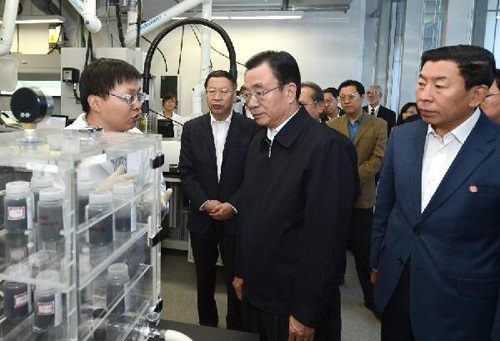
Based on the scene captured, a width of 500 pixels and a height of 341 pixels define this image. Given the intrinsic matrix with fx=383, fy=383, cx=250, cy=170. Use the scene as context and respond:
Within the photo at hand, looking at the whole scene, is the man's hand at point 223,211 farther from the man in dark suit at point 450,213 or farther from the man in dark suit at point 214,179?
the man in dark suit at point 450,213

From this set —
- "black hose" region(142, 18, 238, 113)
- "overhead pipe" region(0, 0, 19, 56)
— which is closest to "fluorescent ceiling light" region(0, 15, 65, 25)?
"overhead pipe" region(0, 0, 19, 56)

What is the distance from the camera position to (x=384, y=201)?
152 centimetres

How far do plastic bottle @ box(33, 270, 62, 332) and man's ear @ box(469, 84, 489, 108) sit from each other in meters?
1.26

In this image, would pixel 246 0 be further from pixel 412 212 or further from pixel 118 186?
pixel 118 186

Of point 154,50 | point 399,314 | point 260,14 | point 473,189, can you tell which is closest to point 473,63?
point 473,189

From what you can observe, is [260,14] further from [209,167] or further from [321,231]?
[321,231]

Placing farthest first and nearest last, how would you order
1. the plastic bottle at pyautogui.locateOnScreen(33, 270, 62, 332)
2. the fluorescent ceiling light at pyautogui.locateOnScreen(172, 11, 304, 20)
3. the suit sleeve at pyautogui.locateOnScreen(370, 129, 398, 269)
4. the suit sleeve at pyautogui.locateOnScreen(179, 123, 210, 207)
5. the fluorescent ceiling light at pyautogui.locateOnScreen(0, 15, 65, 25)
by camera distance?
the fluorescent ceiling light at pyautogui.locateOnScreen(0, 15, 65, 25) → the fluorescent ceiling light at pyautogui.locateOnScreen(172, 11, 304, 20) → the suit sleeve at pyautogui.locateOnScreen(179, 123, 210, 207) → the suit sleeve at pyautogui.locateOnScreen(370, 129, 398, 269) → the plastic bottle at pyautogui.locateOnScreen(33, 270, 62, 332)

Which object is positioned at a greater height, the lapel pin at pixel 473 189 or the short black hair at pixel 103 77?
the short black hair at pixel 103 77

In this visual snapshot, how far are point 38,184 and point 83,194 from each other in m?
0.11


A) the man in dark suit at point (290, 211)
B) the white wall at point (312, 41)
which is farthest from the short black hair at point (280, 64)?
the white wall at point (312, 41)

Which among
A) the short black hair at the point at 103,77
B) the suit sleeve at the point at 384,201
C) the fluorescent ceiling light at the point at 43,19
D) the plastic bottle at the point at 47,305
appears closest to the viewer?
the plastic bottle at the point at 47,305

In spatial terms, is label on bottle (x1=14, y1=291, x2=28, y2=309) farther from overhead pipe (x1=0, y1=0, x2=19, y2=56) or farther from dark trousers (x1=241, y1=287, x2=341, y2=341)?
overhead pipe (x1=0, y1=0, x2=19, y2=56)

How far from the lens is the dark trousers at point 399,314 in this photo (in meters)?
1.33

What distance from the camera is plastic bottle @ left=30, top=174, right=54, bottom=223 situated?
74 centimetres
